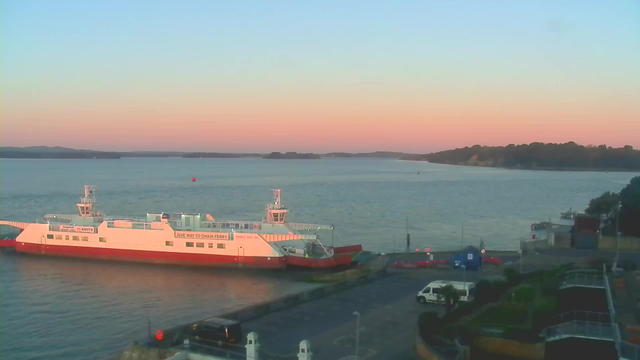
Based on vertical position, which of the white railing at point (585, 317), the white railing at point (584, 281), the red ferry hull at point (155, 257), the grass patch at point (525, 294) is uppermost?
the white railing at point (584, 281)

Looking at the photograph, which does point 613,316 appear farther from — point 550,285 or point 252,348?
point 252,348

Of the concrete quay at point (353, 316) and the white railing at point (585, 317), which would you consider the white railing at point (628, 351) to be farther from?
the concrete quay at point (353, 316)

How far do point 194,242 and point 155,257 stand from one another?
2534 millimetres

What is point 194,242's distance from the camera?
31094 mm

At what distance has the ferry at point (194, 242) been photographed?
2966 cm

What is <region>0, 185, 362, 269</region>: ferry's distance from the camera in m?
29.7

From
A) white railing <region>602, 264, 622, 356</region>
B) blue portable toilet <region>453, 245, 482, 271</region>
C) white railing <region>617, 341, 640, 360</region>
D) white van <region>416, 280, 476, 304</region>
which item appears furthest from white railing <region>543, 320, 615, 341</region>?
Result: blue portable toilet <region>453, 245, 482, 271</region>

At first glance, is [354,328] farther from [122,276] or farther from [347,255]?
[122,276]

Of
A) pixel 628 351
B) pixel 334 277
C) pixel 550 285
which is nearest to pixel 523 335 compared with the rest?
pixel 628 351

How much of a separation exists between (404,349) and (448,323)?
1466mm

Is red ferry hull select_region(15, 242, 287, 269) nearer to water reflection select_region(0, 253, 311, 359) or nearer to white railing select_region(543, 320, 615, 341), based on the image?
water reflection select_region(0, 253, 311, 359)

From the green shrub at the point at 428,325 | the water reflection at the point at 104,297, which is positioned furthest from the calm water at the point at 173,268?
the green shrub at the point at 428,325

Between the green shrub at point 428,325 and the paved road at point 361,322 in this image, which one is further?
the paved road at point 361,322

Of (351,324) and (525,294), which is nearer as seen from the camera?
(351,324)
